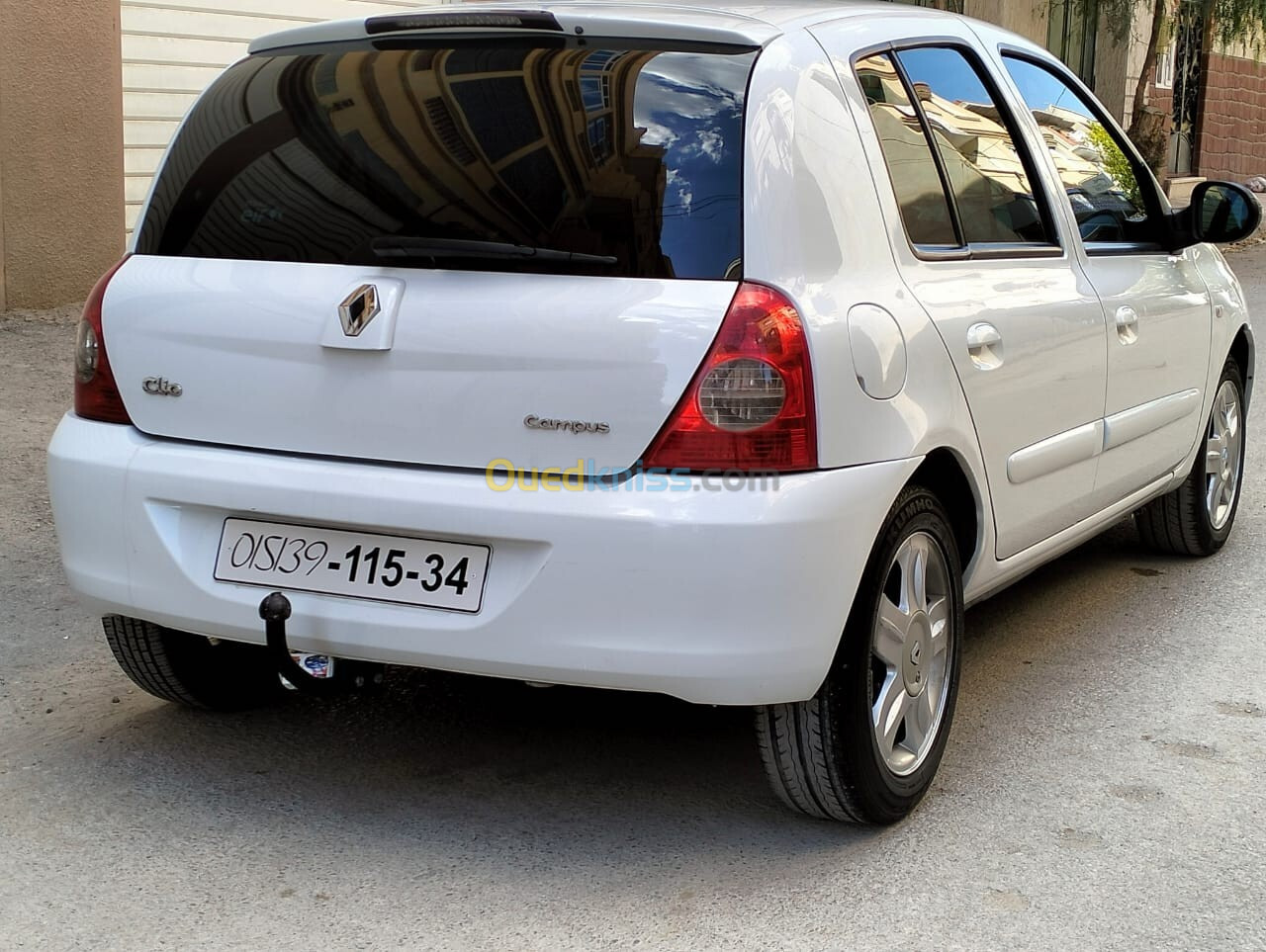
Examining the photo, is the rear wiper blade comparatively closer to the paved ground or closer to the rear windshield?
the rear windshield

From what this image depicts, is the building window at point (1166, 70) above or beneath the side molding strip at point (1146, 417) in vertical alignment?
above

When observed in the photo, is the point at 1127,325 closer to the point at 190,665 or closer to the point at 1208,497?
the point at 1208,497

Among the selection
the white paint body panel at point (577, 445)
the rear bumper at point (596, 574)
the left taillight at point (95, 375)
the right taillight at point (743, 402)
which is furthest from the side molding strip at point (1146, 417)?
the left taillight at point (95, 375)

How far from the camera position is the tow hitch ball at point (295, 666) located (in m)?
3.19

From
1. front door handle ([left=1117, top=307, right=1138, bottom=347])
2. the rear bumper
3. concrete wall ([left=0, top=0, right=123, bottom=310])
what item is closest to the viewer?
the rear bumper

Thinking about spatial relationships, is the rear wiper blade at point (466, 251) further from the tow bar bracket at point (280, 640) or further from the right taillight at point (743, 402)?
the tow bar bracket at point (280, 640)

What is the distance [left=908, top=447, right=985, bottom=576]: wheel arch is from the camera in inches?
141

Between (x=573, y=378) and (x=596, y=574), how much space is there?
14.5 inches

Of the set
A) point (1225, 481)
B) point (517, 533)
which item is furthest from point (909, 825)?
point (1225, 481)

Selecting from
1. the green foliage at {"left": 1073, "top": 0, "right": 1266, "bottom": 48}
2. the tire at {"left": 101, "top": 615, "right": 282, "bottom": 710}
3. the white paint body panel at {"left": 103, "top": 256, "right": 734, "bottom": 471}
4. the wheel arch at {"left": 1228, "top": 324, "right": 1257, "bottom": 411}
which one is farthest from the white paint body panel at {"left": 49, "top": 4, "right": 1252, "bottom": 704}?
the green foliage at {"left": 1073, "top": 0, "right": 1266, "bottom": 48}

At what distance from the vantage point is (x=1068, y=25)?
20.9m

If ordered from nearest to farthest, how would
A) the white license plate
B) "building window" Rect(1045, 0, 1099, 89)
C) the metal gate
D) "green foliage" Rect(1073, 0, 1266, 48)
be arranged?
the white license plate, "green foliage" Rect(1073, 0, 1266, 48), "building window" Rect(1045, 0, 1099, 89), the metal gate

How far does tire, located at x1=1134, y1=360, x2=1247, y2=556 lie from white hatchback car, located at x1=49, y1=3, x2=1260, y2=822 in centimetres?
214

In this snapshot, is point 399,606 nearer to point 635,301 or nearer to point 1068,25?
point 635,301
